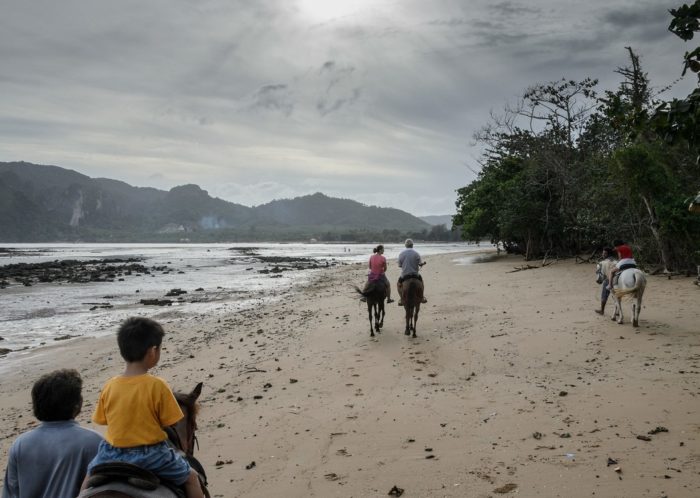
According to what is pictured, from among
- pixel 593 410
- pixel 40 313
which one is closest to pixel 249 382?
pixel 593 410

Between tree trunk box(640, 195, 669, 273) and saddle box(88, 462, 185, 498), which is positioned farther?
tree trunk box(640, 195, 669, 273)

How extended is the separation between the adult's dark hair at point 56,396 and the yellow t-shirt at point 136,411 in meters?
0.18

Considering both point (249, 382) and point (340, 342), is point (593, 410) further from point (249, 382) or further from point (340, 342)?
point (340, 342)

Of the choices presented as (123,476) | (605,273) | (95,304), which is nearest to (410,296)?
(605,273)

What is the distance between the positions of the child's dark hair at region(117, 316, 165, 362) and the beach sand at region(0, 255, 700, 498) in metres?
2.36

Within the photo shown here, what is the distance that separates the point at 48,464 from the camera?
297cm

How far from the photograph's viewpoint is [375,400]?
23.0 feet

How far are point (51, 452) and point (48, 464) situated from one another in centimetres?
7

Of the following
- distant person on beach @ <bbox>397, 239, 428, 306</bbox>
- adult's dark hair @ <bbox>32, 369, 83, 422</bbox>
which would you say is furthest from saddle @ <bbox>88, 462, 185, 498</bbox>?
distant person on beach @ <bbox>397, 239, 428, 306</bbox>

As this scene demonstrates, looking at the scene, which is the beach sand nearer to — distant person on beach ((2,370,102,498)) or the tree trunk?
distant person on beach ((2,370,102,498))

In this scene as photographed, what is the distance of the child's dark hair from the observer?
9.87 feet

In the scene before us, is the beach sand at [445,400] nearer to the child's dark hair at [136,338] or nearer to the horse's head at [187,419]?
the horse's head at [187,419]

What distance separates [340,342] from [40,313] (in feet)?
49.8

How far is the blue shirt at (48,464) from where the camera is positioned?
2.97 meters
